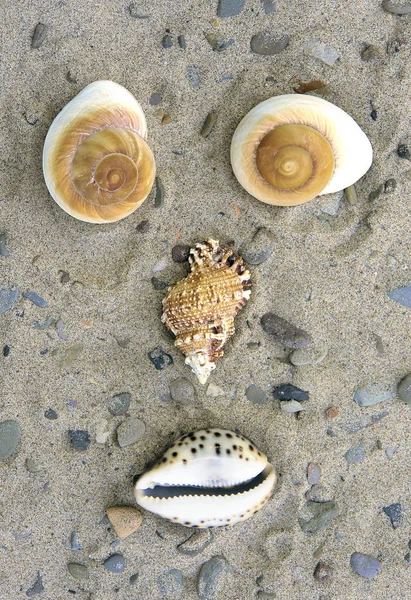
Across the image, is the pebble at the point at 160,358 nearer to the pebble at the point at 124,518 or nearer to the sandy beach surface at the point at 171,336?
the sandy beach surface at the point at 171,336

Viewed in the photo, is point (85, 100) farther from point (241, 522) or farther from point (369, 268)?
point (241, 522)

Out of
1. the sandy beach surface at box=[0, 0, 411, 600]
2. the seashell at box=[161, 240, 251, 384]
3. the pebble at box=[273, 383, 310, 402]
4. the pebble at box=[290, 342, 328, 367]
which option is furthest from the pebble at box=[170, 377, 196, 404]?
the pebble at box=[290, 342, 328, 367]

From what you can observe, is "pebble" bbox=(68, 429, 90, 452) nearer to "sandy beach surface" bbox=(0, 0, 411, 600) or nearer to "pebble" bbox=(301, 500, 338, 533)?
"sandy beach surface" bbox=(0, 0, 411, 600)

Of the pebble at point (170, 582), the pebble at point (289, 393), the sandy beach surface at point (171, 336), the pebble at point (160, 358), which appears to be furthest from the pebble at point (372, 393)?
the pebble at point (170, 582)

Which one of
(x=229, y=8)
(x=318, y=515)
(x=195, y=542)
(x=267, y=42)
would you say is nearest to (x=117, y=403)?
(x=195, y=542)

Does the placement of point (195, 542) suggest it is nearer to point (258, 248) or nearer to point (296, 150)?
point (258, 248)
